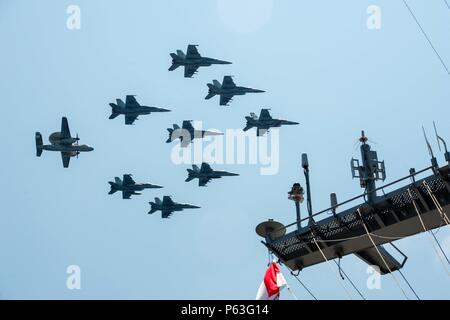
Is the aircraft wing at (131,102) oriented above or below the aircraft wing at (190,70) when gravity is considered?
below

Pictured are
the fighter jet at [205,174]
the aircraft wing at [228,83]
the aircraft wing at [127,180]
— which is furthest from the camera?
the aircraft wing at [127,180]

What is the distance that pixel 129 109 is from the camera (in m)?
79.5

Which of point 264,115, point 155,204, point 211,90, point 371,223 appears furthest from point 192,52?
point 371,223

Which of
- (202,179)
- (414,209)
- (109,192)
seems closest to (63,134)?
(109,192)

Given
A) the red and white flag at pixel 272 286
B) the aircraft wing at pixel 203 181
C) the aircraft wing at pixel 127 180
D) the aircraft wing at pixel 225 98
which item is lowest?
the red and white flag at pixel 272 286

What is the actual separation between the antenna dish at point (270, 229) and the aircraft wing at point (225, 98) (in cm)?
4892

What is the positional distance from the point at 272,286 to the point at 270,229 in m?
6.22

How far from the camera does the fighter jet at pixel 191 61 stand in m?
77.8

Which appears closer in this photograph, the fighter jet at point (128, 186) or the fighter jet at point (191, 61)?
the fighter jet at point (191, 61)

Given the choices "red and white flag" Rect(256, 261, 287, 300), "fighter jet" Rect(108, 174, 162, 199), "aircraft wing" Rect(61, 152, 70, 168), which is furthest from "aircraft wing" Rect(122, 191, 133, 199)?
"red and white flag" Rect(256, 261, 287, 300)

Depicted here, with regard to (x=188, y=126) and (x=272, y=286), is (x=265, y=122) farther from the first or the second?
(x=272, y=286)

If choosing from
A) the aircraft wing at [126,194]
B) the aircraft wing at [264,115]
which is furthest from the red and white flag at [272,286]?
the aircraft wing at [126,194]

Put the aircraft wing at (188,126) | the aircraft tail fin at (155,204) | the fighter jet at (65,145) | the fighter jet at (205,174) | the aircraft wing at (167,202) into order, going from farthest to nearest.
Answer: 1. the aircraft tail fin at (155,204)
2. the aircraft wing at (167,202)
3. the aircraft wing at (188,126)
4. the fighter jet at (205,174)
5. the fighter jet at (65,145)

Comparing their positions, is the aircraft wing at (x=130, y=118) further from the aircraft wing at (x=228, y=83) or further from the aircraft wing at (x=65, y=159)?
the aircraft wing at (x=228, y=83)
